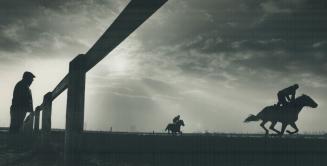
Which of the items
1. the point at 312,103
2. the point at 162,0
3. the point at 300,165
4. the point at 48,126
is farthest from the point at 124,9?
the point at 312,103

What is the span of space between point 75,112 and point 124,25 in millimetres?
1222

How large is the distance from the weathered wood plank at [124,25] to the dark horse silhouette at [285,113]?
11.3 meters

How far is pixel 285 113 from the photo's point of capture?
1436cm

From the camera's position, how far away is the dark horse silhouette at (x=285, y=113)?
13078 mm

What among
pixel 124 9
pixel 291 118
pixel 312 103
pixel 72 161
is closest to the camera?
pixel 124 9

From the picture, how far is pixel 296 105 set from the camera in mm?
13367

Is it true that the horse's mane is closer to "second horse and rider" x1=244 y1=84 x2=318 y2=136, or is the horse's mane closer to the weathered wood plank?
"second horse and rider" x1=244 y1=84 x2=318 y2=136

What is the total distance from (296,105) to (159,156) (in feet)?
36.9

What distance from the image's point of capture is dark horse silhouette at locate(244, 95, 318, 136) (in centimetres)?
1308

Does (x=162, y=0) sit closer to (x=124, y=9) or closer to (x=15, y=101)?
(x=124, y=9)

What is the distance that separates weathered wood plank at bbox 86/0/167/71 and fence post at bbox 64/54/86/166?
0.28 m

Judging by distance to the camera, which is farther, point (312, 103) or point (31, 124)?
point (312, 103)

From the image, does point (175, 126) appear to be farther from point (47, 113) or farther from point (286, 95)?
point (47, 113)

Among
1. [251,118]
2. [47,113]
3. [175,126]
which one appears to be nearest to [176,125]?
[175,126]
